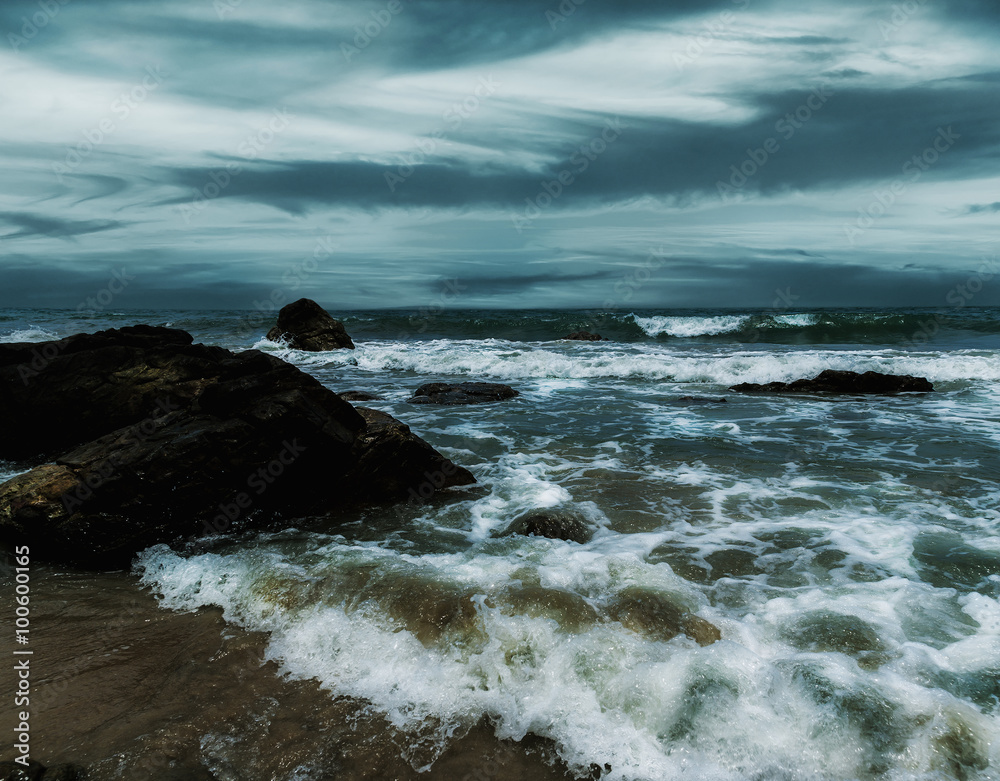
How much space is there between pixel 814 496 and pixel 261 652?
4765 millimetres

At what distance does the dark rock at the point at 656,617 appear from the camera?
3.13 metres

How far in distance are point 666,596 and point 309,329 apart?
21377 mm

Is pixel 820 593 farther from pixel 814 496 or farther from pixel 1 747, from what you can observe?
pixel 1 747

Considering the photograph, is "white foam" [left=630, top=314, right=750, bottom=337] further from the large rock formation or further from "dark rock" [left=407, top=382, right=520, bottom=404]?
the large rock formation

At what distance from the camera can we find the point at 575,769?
7.90 ft

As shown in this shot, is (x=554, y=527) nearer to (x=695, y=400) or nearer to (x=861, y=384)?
Answer: (x=695, y=400)

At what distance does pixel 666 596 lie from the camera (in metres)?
3.47

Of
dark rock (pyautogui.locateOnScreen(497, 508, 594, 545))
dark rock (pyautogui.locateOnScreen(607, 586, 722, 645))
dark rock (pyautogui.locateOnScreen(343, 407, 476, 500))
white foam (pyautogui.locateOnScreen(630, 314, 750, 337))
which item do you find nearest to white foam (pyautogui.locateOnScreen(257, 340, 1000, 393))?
dark rock (pyautogui.locateOnScreen(343, 407, 476, 500))

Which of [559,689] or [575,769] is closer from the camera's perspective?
[575,769]

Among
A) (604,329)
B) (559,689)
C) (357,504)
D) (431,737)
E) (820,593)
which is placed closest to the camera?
(431,737)

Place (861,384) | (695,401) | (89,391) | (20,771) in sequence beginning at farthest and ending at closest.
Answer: (861,384) → (695,401) → (89,391) → (20,771)

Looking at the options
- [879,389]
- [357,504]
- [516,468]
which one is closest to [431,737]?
[357,504]

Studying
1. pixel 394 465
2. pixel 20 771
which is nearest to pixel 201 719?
pixel 20 771

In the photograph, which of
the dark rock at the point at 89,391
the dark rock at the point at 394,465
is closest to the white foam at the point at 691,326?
the dark rock at the point at 394,465
